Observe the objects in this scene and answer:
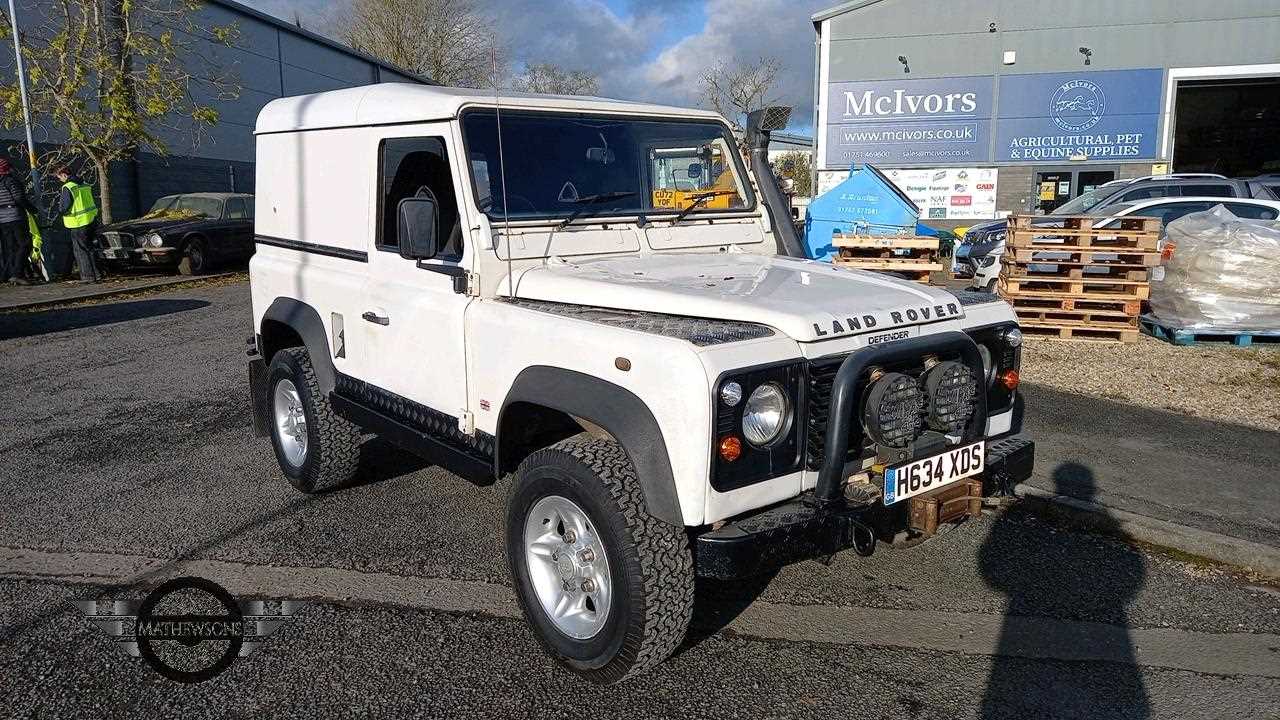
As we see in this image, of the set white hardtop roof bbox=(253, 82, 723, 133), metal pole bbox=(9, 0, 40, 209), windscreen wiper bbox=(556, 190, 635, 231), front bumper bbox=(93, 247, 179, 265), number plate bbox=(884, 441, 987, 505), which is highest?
metal pole bbox=(9, 0, 40, 209)

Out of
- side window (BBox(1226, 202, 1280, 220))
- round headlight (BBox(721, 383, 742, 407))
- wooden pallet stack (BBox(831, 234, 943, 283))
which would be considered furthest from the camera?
side window (BBox(1226, 202, 1280, 220))

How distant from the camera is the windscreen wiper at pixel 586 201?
13.3 ft

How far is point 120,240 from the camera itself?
1529 cm

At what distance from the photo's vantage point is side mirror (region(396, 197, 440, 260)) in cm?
365

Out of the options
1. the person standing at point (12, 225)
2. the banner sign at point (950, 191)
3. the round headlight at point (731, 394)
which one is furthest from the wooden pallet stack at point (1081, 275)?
the banner sign at point (950, 191)

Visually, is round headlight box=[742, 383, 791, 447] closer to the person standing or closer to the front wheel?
the person standing

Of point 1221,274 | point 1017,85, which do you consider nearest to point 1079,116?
point 1017,85

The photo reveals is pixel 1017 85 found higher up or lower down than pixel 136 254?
higher up

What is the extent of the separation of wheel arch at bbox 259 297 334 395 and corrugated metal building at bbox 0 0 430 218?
14626 mm

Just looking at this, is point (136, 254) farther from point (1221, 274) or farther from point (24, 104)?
point (1221, 274)

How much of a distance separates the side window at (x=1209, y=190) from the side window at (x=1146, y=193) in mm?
357

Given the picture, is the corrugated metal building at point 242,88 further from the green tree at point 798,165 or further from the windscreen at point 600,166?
the green tree at point 798,165

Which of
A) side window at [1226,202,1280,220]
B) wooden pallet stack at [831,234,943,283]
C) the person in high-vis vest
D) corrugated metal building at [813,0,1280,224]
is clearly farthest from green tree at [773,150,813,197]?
wooden pallet stack at [831,234,943,283]

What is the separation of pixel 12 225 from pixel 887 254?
1311cm
